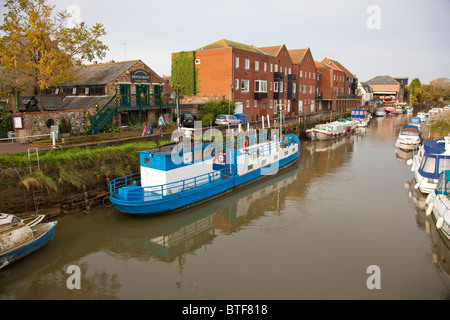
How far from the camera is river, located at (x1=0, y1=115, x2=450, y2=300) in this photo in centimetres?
998

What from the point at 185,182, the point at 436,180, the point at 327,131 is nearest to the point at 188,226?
the point at 185,182

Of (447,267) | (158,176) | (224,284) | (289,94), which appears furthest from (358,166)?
(289,94)

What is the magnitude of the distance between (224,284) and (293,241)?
13.1 feet

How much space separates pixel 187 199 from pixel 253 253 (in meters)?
4.90

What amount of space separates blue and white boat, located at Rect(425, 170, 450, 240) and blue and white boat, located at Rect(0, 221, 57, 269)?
48.9 feet

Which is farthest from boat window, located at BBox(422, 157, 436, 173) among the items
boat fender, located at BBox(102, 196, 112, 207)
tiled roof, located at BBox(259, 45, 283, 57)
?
tiled roof, located at BBox(259, 45, 283, 57)

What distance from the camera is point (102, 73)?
87.0 ft

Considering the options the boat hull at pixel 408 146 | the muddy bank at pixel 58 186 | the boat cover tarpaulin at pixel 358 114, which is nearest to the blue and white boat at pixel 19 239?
the muddy bank at pixel 58 186

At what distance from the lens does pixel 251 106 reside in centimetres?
4066

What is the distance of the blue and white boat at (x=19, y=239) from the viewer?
413 inches

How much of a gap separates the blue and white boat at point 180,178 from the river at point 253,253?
0.71m

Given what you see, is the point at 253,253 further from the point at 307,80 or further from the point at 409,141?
the point at 307,80

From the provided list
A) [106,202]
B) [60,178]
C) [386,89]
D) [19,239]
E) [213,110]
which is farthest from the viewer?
[386,89]

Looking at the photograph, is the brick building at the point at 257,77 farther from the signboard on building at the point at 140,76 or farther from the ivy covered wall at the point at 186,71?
the signboard on building at the point at 140,76
